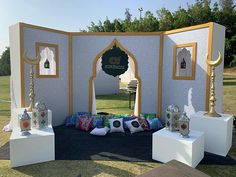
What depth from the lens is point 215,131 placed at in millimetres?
4766

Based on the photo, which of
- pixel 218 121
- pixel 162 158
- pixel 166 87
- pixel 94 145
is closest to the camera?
pixel 162 158

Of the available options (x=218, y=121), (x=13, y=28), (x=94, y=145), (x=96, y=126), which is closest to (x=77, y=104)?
(x=96, y=126)

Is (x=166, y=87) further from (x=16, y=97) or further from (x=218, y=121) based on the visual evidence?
(x=16, y=97)

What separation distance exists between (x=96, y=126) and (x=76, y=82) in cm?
181

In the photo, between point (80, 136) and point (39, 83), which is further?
point (39, 83)

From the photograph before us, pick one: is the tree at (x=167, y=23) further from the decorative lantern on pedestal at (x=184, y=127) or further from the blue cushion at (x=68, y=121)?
the decorative lantern on pedestal at (x=184, y=127)

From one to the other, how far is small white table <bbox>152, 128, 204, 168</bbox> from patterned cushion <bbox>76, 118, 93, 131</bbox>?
271 cm

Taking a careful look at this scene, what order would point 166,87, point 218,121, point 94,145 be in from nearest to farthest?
point 218,121
point 94,145
point 166,87

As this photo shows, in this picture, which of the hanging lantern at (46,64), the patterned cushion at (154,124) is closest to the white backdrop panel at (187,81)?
the patterned cushion at (154,124)

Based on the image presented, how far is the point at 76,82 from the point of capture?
292 inches

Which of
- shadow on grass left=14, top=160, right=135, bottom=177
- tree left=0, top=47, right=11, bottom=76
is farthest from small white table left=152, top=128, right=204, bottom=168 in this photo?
tree left=0, top=47, right=11, bottom=76

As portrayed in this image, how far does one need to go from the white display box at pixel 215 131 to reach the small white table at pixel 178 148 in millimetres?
518

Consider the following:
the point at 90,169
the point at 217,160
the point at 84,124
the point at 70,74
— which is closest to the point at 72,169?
the point at 90,169

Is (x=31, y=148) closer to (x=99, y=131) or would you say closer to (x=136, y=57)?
(x=99, y=131)
